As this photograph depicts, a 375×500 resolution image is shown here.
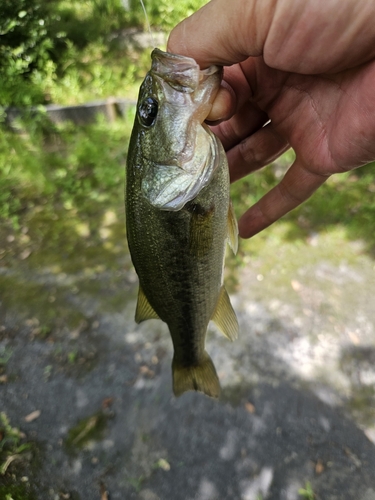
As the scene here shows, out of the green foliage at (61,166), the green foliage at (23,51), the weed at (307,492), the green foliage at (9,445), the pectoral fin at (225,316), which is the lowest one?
the weed at (307,492)

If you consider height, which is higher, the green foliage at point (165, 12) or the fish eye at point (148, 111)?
the fish eye at point (148, 111)

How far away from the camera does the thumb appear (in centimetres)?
148

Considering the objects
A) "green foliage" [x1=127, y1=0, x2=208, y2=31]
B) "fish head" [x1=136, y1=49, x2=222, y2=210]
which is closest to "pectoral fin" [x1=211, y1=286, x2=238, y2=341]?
"fish head" [x1=136, y1=49, x2=222, y2=210]

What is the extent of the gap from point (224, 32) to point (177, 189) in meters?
0.72

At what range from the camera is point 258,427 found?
9.80 ft

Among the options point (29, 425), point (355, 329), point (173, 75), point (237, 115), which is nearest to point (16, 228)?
point (29, 425)

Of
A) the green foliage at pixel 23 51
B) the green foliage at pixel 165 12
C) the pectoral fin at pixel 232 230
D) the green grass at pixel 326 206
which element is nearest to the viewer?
the pectoral fin at pixel 232 230

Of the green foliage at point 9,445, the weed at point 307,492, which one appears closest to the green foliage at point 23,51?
the green foliage at point 9,445

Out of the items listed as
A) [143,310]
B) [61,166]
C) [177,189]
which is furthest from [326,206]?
[61,166]

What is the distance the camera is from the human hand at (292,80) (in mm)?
1446

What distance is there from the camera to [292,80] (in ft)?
6.43

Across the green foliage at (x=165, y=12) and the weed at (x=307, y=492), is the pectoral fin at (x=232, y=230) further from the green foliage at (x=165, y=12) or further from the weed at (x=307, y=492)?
the green foliage at (x=165, y=12)

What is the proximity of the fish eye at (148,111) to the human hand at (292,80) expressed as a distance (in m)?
0.27

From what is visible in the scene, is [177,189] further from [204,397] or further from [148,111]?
[204,397]
